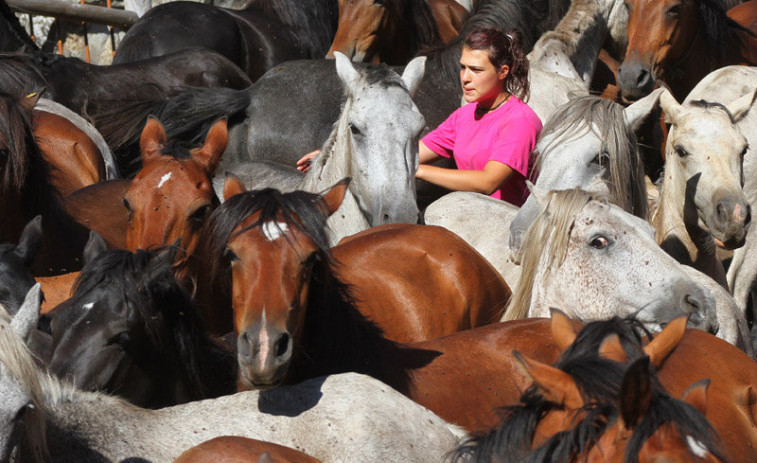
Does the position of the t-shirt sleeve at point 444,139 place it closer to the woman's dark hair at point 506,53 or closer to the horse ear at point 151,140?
the woman's dark hair at point 506,53

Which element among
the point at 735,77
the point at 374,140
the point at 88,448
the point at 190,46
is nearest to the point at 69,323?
the point at 88,448

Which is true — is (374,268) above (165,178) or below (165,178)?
below

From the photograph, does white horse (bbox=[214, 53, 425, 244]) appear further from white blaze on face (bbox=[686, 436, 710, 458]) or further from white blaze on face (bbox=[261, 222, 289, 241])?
white blaze on face (bbox=[686, 436, 710, 458])

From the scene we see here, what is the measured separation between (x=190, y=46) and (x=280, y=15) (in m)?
0.98

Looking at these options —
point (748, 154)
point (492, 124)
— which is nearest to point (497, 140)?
point (492, 124)

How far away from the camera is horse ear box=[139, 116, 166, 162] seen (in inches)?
169

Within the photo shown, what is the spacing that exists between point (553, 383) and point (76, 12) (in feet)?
26.4

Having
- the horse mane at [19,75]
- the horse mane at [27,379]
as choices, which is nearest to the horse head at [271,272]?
the horse mane at [27,379]

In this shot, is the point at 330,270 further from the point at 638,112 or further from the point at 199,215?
the point at 638,112

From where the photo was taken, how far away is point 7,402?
219cm

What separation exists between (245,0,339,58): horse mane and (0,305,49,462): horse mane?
21.6 feet

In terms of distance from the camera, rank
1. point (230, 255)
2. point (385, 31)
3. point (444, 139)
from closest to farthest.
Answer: point (230, 255) < point (444, 139) < point (385, 31)

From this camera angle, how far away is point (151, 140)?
14.3 ft

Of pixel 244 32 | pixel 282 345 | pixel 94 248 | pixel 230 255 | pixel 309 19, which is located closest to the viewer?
pixel 282 345
